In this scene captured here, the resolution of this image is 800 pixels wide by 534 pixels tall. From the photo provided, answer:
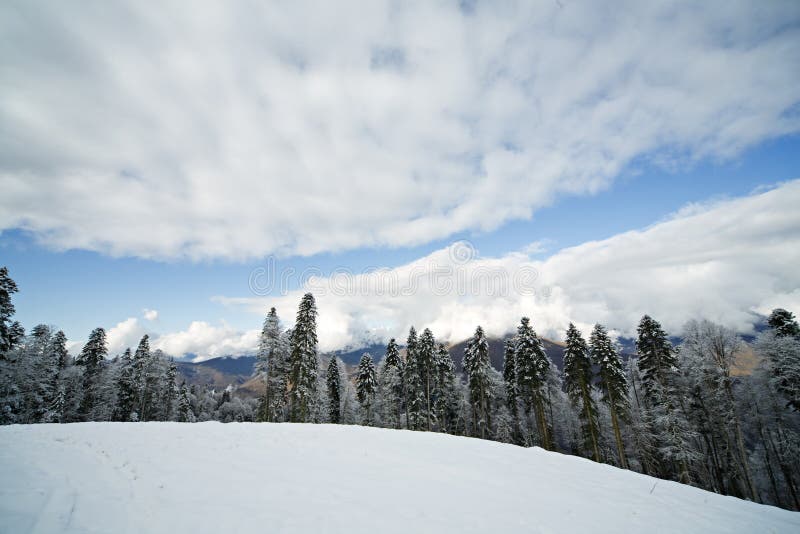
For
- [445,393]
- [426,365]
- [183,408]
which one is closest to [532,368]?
[426,365]

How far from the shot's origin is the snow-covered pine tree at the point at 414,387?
41.8m

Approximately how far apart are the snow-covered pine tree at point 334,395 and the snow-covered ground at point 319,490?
129ft

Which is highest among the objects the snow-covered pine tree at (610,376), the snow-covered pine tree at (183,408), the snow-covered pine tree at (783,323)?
the snow-covered pine tree at (783,323)

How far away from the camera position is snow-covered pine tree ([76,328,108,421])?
46097 millimetres

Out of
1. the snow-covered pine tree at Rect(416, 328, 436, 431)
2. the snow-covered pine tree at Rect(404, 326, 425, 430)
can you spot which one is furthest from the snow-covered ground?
the snow-covered pine tree at Rect(404, 326, 425, 430)

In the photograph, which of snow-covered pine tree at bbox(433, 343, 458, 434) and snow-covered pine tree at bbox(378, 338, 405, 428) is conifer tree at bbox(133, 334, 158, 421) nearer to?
snow-covered pine tree at bbox(378, 338, 405, 428)

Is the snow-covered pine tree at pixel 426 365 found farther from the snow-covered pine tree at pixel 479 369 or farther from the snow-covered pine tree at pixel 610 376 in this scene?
the snow-covered pine tree at pixel 610 376

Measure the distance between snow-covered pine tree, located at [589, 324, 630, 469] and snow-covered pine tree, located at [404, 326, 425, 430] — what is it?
804 inches

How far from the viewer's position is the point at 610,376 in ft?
101

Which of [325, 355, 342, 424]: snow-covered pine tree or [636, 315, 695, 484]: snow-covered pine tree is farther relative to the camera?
[325, 355, 342, 424]: snow-covered pine tree

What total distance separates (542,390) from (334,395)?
3310 centimetres

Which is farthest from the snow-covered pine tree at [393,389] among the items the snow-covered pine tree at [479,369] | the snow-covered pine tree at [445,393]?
the snow-covered pine tree at [479,369]

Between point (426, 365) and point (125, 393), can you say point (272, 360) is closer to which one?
point (426, 365)

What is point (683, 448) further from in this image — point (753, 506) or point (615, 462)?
point (753, 506)
